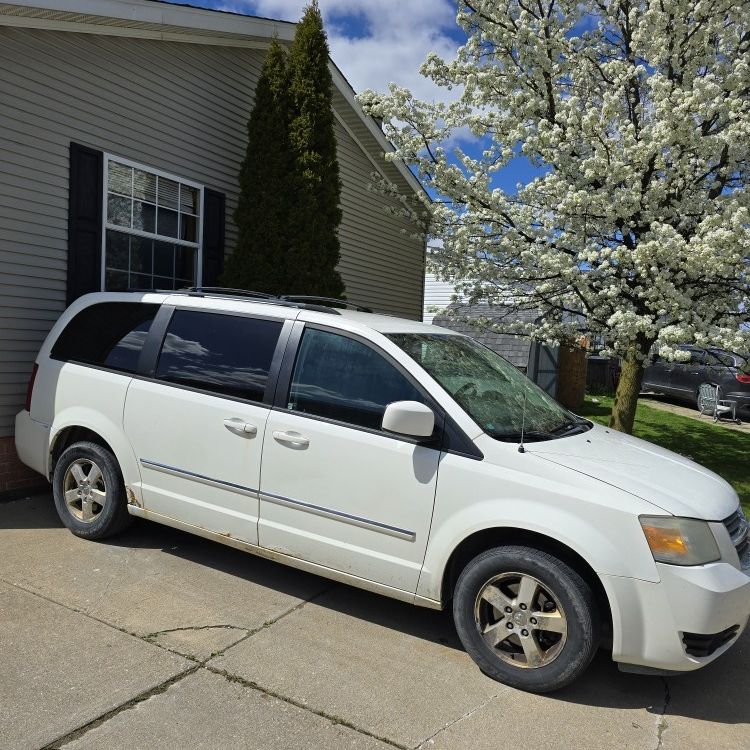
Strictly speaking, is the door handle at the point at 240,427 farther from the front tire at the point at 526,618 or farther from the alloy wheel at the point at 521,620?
the alloy wheel at the point at 521,620

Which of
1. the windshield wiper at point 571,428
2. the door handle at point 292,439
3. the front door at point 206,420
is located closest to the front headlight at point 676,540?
the windshield wiper at point 571,428

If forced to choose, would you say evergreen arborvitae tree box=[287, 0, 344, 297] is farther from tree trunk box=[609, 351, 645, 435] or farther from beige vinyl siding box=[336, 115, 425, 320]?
tree trunk box=[609, 351, 645, 435]

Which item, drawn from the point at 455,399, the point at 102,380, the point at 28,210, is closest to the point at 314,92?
the point at 28,210

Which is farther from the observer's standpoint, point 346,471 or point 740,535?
point 346,471

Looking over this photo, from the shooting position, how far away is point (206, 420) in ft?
14.3

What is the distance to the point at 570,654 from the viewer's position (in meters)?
3.32

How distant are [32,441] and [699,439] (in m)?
10.7

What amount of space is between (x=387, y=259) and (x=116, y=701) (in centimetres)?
919

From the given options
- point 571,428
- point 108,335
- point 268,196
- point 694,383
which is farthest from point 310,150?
point 694,383

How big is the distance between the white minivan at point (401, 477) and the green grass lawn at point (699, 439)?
15.6 feet

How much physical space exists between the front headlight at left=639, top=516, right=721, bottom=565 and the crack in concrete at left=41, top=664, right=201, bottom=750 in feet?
7.35

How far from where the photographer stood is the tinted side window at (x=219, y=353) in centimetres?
434

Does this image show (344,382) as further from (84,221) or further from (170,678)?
(84,221)

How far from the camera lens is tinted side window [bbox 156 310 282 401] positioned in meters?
4.34
